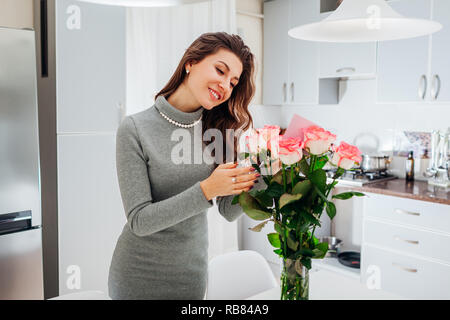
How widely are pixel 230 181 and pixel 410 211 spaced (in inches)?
76.3

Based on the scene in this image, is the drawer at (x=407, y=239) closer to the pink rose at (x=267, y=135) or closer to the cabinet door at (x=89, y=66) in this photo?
the cabinet door at (x=89, y=66)

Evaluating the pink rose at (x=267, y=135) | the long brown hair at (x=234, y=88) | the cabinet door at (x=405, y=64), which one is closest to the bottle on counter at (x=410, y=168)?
the cabinet door at (x=405, y=64)

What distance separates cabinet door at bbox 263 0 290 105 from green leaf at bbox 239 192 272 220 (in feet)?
8.85

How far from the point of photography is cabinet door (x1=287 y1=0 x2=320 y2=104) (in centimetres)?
338

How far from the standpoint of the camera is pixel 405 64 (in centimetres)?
288

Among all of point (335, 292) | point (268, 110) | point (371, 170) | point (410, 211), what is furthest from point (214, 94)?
point (268, 110)

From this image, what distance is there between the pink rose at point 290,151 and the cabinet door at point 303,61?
2.59 m

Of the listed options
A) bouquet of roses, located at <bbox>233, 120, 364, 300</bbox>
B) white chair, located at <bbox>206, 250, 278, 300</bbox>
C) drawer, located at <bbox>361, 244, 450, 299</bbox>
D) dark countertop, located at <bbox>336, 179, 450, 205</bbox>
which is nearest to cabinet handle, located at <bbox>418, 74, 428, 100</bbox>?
dark countertop, located at <bbox>336, 179, 450, 205</bbox>

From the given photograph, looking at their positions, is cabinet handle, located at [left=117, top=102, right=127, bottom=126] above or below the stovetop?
above

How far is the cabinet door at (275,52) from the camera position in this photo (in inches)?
141

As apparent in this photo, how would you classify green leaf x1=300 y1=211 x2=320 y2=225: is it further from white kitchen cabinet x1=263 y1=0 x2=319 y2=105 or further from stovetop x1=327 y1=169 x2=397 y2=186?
white kitchen cabinet x1=263 y1=0 x2=319 y2=105
